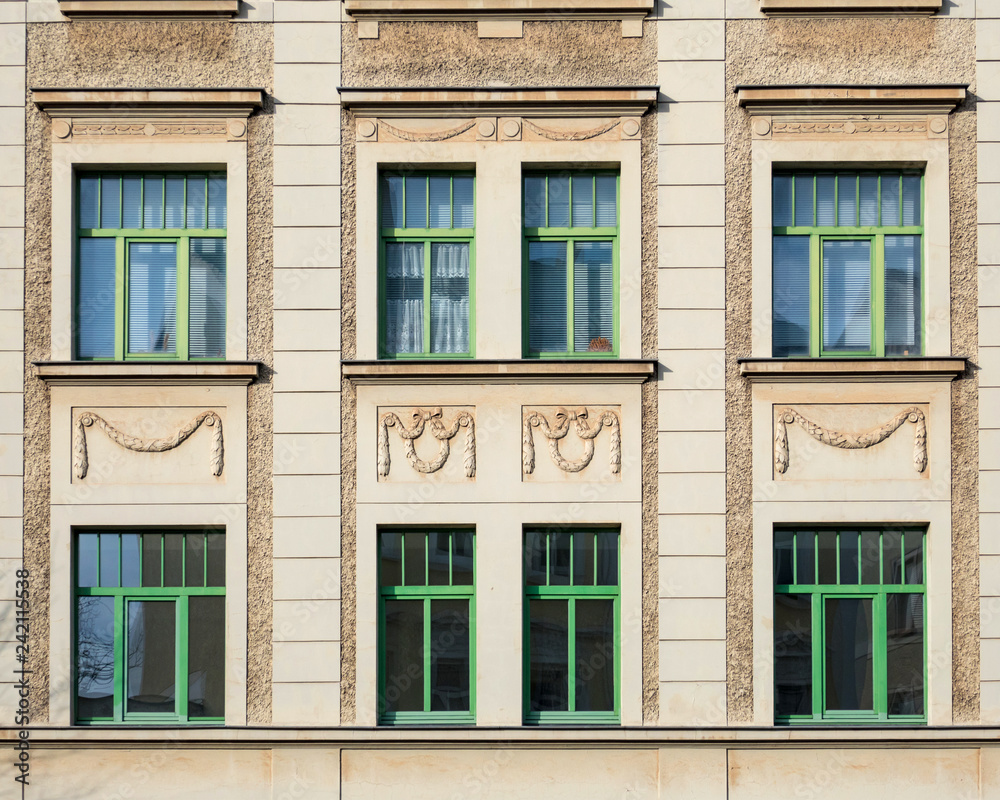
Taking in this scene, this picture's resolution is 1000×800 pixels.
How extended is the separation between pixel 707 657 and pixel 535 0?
767 cm

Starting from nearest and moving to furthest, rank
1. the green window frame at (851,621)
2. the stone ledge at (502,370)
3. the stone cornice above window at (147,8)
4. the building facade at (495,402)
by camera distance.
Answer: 1. the building facade at (495,402)
2. the stone ledge at (502,370)
3. the green window frame at (851,621)
4. the stone cornice above window at (147,8)

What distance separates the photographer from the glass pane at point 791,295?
37.9 feet

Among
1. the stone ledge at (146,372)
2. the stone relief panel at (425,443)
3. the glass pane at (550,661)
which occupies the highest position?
the stone ledge at (146,372)

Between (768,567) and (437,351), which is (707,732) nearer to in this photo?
(768,567)

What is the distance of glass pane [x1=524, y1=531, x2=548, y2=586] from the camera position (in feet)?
36.8

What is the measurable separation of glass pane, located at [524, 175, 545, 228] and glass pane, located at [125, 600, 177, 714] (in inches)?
236

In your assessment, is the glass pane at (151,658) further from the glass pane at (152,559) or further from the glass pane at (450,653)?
the glass pane at (450,653)

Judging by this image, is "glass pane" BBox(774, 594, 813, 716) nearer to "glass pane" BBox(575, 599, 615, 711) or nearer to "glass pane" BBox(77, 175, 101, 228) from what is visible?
"glass pane" BBox(575, 599, 615, 711)

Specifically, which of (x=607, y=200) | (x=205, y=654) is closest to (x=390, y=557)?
(x=205, y=654)

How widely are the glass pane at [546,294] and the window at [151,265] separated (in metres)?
3.58

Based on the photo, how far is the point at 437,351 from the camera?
11.5 metres

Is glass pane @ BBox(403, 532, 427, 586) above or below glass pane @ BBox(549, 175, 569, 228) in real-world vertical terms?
below

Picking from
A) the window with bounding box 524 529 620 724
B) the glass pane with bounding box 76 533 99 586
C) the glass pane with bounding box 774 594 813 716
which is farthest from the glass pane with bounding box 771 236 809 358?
the glass pane with bounding box 76 533 99 586

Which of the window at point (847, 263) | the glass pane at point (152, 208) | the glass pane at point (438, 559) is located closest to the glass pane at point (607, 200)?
the window at point (847, 263)
